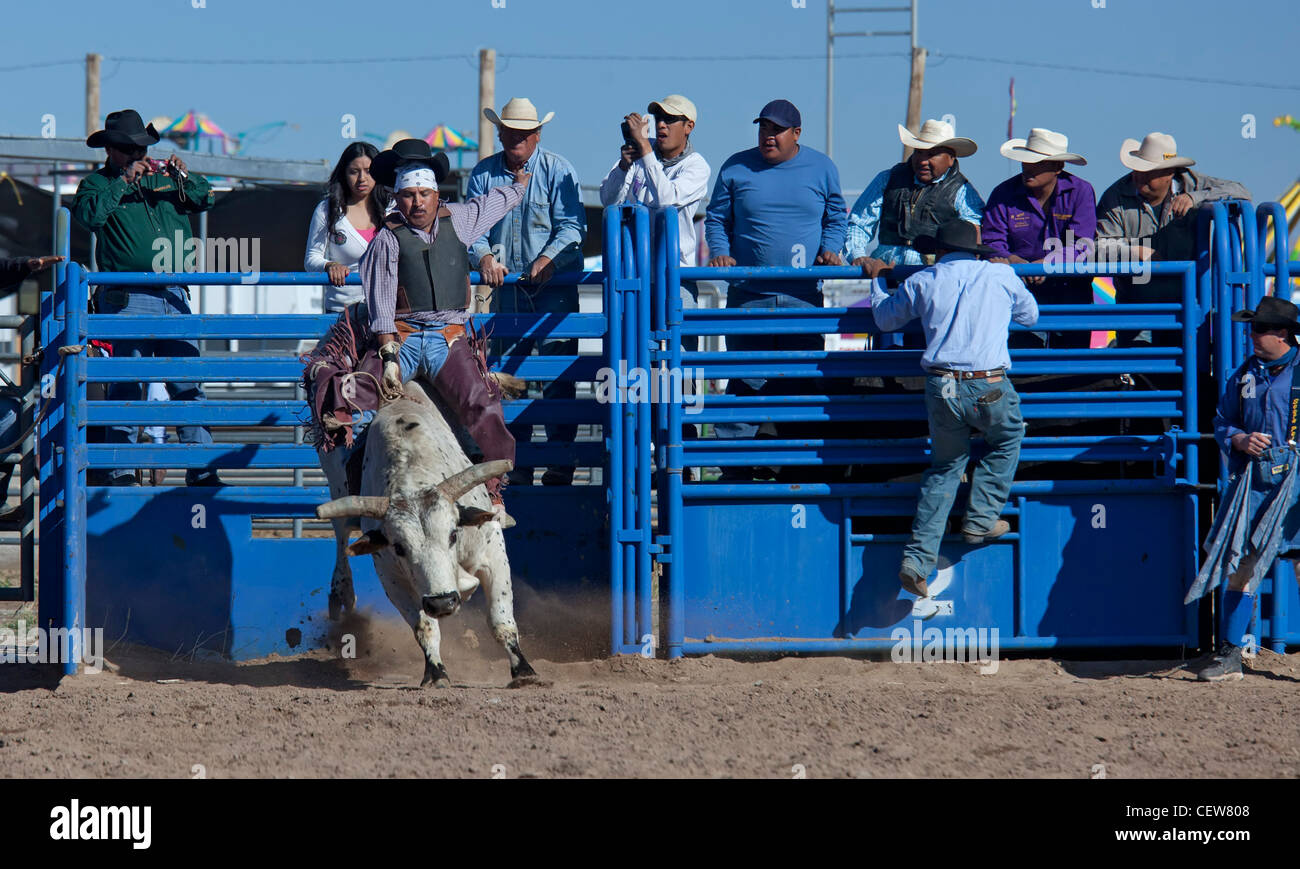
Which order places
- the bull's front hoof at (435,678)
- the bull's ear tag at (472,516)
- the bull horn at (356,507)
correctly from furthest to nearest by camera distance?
the bull's front hoof at (435,678)
the bull's ear tag at (472,516)
the bull horn at (356,507)

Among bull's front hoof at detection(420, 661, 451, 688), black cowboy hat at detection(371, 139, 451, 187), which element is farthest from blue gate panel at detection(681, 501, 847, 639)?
black cowboy hat at detection(371, 139, 451, 187)

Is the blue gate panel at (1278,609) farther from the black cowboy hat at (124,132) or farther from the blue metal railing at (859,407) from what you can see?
the black cowboy hat at (124,132)

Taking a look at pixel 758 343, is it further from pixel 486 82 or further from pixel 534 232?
pixel 486 82

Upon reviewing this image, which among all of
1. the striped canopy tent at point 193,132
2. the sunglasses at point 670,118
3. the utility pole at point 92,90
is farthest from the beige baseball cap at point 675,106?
the utility pole at point 92,90

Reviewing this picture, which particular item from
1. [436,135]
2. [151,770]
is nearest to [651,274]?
[151,770]

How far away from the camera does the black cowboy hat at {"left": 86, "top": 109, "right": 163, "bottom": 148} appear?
27.5 feet

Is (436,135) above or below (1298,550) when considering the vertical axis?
above

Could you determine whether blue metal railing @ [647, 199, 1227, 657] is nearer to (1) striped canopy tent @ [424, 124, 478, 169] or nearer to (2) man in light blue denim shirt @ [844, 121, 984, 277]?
(2) man in light blue denim shirt @ [844, 121, 984, 277]

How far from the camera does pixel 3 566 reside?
1188 cm

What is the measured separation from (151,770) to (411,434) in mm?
2191

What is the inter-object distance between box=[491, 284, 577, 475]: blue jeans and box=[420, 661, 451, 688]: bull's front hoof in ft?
4.69

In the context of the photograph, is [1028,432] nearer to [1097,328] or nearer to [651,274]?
[1097,328]

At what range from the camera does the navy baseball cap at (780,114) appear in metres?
8.26

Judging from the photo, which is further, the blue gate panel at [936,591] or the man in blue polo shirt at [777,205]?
the man in blue polo shirt at [777,205]
